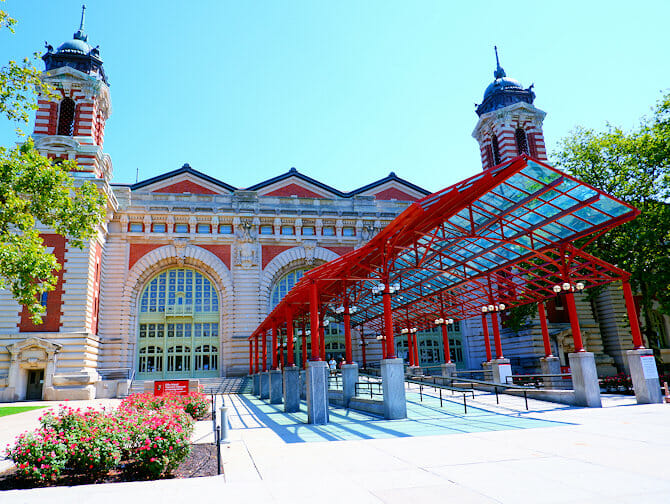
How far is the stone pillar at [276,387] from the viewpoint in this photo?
982 inches

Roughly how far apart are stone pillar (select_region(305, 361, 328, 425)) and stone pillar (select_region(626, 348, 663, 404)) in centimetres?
1235

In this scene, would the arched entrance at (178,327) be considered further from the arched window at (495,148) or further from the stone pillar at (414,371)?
the arched window at (495,148)

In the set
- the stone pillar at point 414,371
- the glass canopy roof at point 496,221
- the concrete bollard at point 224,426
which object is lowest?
the concrete bollard at point 224,426

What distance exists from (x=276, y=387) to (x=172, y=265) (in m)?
18.8

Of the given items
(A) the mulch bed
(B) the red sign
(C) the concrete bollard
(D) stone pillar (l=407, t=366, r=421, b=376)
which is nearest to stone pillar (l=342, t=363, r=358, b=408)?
(B) the red sign

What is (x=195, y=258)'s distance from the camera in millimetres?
39406

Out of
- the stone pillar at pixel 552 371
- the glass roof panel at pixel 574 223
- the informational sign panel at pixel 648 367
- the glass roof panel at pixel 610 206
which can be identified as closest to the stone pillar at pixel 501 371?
the stone pillar at pixel 552 371

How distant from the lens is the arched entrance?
3834 cm

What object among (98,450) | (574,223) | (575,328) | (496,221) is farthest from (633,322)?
(98,450)

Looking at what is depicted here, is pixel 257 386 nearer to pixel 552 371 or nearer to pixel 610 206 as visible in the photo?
pixel 552 371

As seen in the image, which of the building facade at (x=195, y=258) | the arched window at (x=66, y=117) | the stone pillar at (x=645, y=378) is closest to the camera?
the stone pillar at (x=645, y=378)

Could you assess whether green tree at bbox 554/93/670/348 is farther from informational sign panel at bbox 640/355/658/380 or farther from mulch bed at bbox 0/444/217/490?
mulch bed at bbox 0/444/217/490

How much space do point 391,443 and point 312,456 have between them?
2.21 m

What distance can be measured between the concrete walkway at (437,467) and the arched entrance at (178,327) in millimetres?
25795
